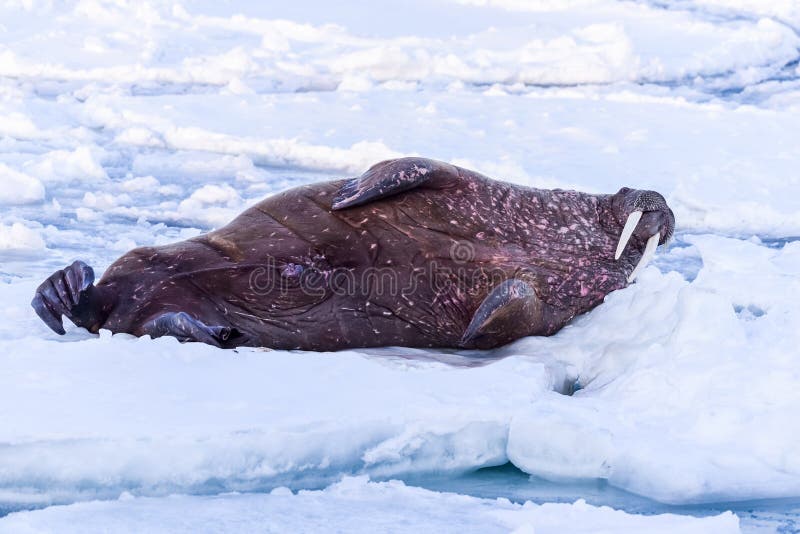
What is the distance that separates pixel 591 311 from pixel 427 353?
1.01 m

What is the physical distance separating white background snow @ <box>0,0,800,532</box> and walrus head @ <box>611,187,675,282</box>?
0.19 meters

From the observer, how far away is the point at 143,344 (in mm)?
3750

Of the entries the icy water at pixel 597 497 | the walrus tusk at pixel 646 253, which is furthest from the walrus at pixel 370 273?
the icy water at pixel 597 497

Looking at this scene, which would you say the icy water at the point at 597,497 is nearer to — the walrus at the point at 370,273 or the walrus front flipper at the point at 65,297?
the walrus at the point at 370,273

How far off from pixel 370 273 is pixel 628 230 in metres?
1.39

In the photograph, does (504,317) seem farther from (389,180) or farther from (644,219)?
(644,219)

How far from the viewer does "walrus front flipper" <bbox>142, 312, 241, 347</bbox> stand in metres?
4.16

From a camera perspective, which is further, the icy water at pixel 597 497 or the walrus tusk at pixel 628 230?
the walrus tusk at pixel 628 230

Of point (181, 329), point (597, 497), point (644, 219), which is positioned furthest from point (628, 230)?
point (181, 329)

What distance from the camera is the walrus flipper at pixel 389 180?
483cm

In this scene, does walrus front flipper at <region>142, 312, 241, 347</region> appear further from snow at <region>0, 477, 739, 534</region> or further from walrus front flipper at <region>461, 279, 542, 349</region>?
snow at <region>0, 477, 739, 534</region>

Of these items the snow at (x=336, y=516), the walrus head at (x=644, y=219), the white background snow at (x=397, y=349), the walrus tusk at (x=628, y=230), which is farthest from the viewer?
the walrus head at (x=644, y=219)

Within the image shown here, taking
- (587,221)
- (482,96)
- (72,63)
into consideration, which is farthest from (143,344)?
(72,63)

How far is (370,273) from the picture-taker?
4816 millimetres
